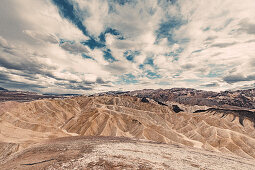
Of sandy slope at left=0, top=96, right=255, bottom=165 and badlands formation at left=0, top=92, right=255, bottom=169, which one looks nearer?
badlands formation at left=0, top=92, right=255, bottom=169

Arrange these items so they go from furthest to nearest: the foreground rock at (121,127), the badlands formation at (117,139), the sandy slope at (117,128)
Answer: the foreground rock at (121,127)
the sandy slope at (117,128)
the badlands formation at (117,139)

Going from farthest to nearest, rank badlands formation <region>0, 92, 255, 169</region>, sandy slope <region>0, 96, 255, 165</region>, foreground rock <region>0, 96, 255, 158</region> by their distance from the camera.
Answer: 1. foreground rock <region>0, 96, 255, 158</region>
2. sandy slope <region>0, 96, 255, 165</region>
3. badlands formation <region>0, 92, 255, 169</region>

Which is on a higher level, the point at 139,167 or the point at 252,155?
the point at 139,167

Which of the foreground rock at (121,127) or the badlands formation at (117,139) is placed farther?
the foreground rock at (121,127)

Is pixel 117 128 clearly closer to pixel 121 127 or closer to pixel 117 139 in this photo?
pixel 121 127

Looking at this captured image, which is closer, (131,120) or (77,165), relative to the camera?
(77,165)

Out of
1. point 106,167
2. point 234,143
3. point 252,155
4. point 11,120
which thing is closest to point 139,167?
point 106,167

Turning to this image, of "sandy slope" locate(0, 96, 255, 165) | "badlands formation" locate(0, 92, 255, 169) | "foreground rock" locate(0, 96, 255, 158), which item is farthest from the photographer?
"foreground rock" locate(0, 96, 255, 158)

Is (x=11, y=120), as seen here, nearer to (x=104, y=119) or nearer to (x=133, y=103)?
(x=104, y=119)
